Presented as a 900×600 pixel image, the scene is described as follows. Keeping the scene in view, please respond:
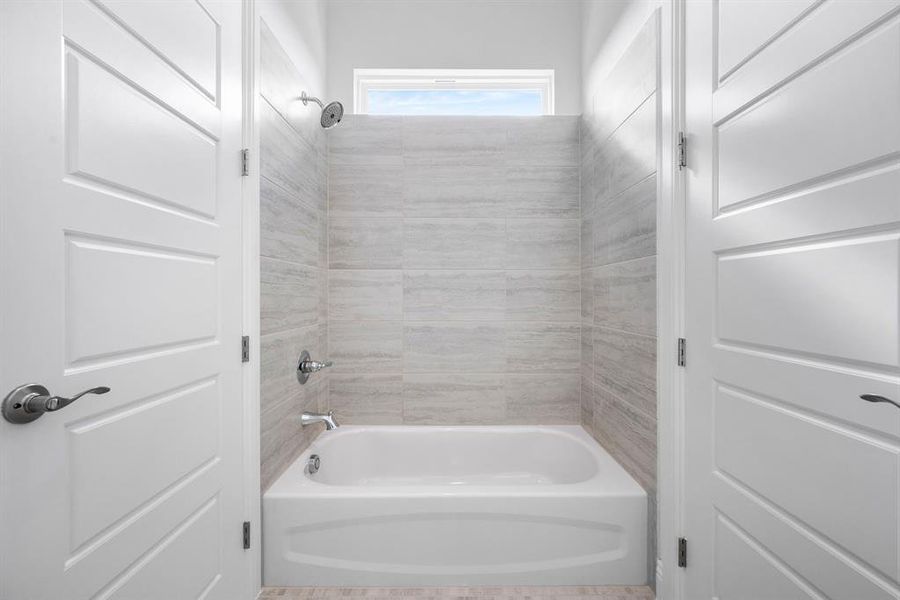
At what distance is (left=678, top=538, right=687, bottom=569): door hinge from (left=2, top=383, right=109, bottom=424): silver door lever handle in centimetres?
165

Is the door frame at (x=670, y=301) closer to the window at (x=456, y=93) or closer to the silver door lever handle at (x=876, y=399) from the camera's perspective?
the silver door lever handle at (x=876, y=399)

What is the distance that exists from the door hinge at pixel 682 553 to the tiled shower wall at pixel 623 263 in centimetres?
17

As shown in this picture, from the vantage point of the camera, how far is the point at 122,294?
1.06 meters

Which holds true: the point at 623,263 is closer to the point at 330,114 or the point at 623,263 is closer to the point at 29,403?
the point at 330,114

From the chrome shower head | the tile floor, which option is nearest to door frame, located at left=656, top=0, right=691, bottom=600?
the tile floor

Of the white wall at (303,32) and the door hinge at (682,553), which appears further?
the white wall at (303,32)

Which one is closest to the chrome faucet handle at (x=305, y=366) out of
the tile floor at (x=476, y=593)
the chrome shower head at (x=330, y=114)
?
the tile floor at (x=476, y=593)

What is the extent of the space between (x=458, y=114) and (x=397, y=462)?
6.00 feet

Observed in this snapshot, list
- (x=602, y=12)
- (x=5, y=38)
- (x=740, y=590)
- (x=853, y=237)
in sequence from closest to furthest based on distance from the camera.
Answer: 1. (x=5, y=38)
2. (x=853, y=237)
3. (x=740, y=590)
4. (x=602, y=12)

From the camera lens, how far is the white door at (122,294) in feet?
2.70

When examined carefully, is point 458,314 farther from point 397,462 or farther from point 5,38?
point 5,38

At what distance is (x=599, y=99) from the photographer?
2309 millimetres

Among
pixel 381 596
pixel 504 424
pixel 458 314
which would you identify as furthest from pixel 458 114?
pixel 381 596

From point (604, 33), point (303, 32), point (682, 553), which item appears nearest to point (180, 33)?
point (303, 32)
